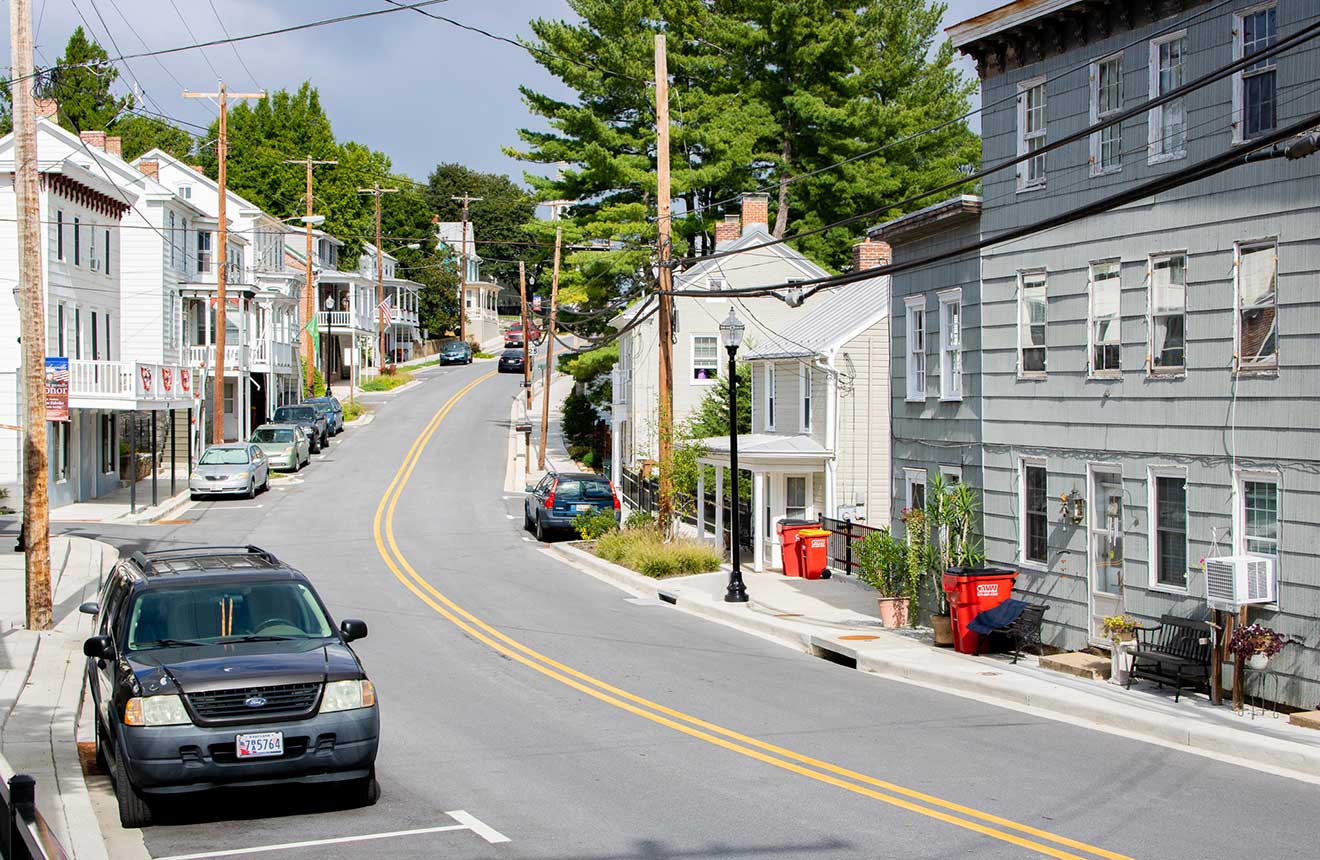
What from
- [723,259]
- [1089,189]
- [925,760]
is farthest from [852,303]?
[925,760]

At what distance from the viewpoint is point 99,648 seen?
1090 cm

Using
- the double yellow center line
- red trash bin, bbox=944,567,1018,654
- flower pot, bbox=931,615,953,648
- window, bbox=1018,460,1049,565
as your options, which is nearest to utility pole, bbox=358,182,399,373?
the double yellow center line

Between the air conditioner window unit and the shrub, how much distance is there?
20.1 metres

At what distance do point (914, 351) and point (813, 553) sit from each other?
6175 mm

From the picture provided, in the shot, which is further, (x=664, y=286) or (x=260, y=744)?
(x=664, y=286)

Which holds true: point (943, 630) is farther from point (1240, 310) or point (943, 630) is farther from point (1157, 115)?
point (1157, 115)

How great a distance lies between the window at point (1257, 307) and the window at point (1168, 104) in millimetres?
1994

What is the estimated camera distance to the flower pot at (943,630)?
65.6ft

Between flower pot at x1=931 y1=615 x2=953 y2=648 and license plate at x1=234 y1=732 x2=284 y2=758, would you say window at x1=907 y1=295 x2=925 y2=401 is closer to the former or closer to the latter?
flower pot at x1=931 y1=615 x2=953 y2=648

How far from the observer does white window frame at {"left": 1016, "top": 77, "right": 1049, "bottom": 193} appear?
20219 mm

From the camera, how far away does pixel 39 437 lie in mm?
20328

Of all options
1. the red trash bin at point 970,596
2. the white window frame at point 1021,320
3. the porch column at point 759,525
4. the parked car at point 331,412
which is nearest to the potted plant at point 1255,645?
the red trash bin at point 970,596

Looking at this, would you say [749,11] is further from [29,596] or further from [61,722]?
[61,722]

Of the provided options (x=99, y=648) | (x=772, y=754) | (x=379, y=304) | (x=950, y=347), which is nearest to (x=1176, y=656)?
(x=772, y=754)
